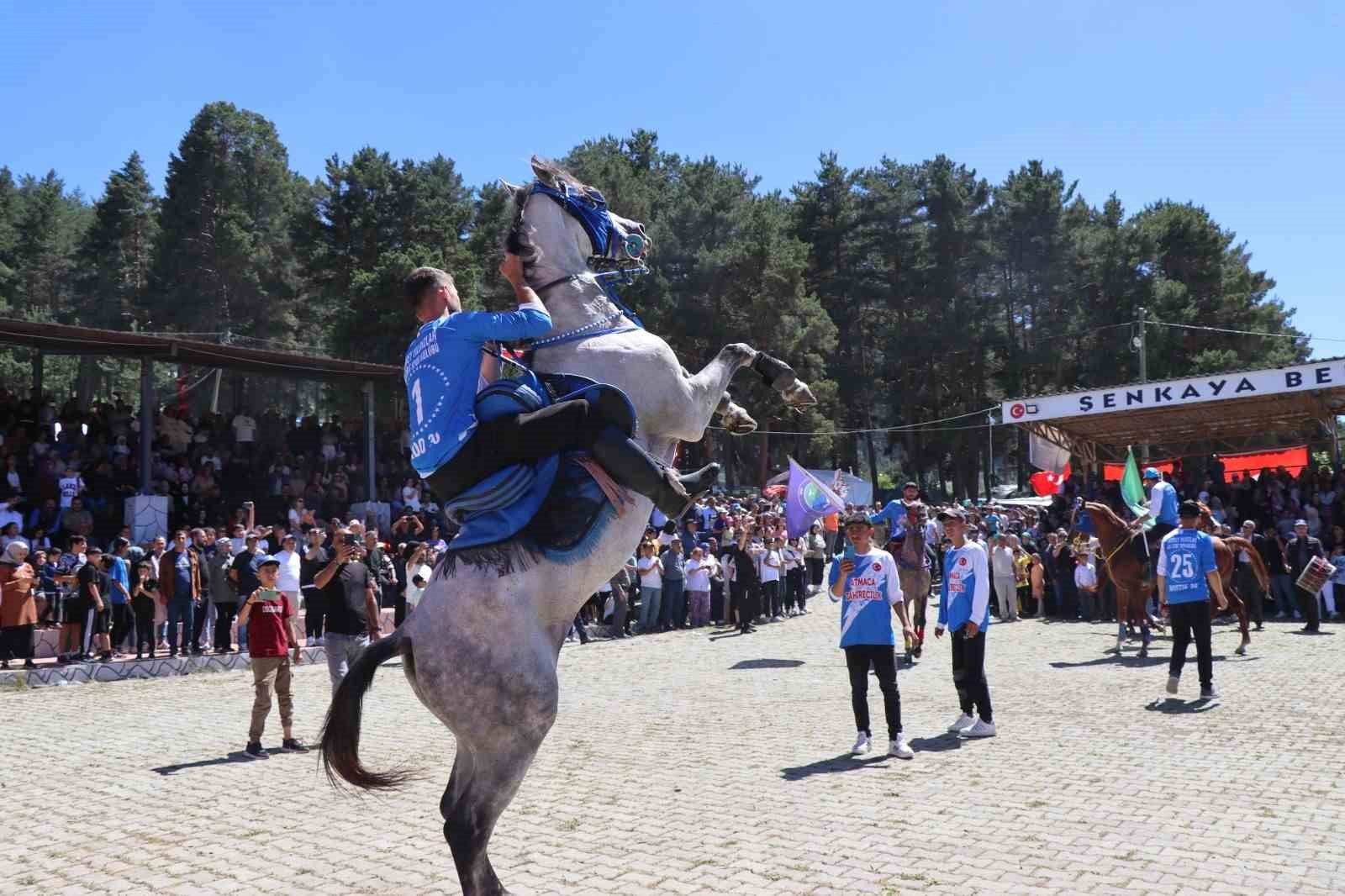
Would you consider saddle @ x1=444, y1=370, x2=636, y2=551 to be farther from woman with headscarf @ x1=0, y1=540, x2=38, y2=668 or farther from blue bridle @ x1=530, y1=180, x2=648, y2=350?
woman with headscarf @ x1=0, y1=540, x2=38, y2=668

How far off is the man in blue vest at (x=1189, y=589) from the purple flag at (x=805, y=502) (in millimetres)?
8629

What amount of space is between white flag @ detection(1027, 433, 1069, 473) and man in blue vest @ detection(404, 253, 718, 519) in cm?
3080

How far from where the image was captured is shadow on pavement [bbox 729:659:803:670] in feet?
51.6

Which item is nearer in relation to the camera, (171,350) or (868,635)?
(868,635)

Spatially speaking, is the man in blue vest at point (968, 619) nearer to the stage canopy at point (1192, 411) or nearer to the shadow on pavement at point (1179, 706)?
the shadow on pavement at point (1179, 706)

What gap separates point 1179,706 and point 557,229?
9219mm

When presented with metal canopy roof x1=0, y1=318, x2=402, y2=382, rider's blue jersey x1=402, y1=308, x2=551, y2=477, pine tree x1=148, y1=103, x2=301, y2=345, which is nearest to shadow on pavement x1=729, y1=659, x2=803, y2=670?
metal canopy roof x1=0, y1=318, x2=402, y2=382

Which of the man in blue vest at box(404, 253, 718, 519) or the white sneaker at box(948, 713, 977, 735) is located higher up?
the man in blue vest at box(404, 253, 718, 519)

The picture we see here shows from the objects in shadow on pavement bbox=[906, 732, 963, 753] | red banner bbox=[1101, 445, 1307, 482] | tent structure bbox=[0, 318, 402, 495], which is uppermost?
tent structure bbox=[0, 318, 402, 495]

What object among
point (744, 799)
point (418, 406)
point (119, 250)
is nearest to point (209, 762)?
point (744, 799)

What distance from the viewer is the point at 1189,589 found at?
36.3ft

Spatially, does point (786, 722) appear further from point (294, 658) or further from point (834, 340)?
point (834, 340)

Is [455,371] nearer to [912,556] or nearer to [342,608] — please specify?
[342,608]

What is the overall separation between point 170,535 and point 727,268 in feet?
89.4
